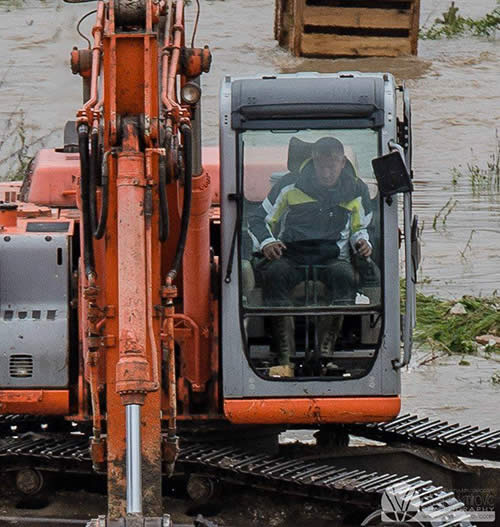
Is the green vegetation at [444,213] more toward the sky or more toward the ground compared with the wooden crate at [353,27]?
more toward the ground

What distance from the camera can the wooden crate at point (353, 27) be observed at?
20.2 meters

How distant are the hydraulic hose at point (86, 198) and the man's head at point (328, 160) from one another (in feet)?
4.33

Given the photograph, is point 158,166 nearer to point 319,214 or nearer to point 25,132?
point 319,214

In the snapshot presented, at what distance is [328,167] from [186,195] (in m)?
0.94

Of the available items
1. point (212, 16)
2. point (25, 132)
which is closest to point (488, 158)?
point (25, 132)

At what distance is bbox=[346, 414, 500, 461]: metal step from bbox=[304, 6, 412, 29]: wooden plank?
10338 millimetres

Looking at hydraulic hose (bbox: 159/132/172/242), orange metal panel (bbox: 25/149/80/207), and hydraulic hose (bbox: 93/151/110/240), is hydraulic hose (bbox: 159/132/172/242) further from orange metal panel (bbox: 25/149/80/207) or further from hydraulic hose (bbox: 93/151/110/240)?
orange metal panel (bbox: 25/149/80/207)

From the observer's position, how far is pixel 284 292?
890 cm

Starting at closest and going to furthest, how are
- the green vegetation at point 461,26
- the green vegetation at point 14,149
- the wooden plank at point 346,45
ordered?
the green vegetation at point 14,149, the wooden plank at point 346,45, the green vegetation at point 461,26

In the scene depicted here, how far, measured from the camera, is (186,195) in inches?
327

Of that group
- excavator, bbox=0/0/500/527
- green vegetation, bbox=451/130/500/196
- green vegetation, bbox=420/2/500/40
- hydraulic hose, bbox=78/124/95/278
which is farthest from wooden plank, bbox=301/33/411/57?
hydraulic hose, bbox=78/124/95/278

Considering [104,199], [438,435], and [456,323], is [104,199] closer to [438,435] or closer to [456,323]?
[438,435]

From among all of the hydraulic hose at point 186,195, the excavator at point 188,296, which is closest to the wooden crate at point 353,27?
the excavator at point 188,296

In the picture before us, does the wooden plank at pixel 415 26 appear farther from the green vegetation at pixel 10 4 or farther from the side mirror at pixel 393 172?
the side mirror at pixel 393 172
